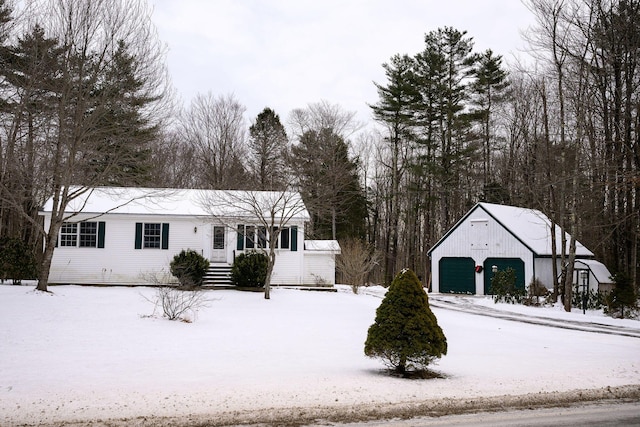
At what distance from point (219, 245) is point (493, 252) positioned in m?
14.2

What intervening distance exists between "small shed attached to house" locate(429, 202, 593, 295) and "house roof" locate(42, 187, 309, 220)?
396 inches

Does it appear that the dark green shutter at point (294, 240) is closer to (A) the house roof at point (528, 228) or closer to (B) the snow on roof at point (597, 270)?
(A) the house roof at point (528, 228)

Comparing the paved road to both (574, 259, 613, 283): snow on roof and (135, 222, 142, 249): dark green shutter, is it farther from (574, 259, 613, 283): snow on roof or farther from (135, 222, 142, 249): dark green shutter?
(135, 222, 142, 249): dark green shutter

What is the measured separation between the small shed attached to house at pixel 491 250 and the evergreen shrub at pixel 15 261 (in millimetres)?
20609

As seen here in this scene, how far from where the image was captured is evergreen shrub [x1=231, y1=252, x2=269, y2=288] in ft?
72.9

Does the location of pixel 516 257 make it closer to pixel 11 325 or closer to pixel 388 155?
pixel 388 155

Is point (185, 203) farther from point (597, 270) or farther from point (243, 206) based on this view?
point (597, 270)

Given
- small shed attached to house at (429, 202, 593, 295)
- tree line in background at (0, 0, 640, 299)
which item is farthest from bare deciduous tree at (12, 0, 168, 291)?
small shed attached to house at (429, 202, 593, 295)

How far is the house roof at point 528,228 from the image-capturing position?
26714 millimetres

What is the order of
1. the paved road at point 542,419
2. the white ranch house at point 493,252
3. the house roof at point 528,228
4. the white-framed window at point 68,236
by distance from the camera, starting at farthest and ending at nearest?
the house roof at point 528,228 < the white ranch house at point 493,252 < the white-framed window at point 68,236 < the paved road at point 542,419

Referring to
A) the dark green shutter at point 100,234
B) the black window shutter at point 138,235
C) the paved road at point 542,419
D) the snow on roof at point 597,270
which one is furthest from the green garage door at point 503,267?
the paved road at point 542,419

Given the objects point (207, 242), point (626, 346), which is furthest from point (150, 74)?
point (626, 346)

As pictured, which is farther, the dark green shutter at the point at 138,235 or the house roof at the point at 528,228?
the house roof at the point at 528,228

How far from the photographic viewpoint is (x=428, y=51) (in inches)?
1474
